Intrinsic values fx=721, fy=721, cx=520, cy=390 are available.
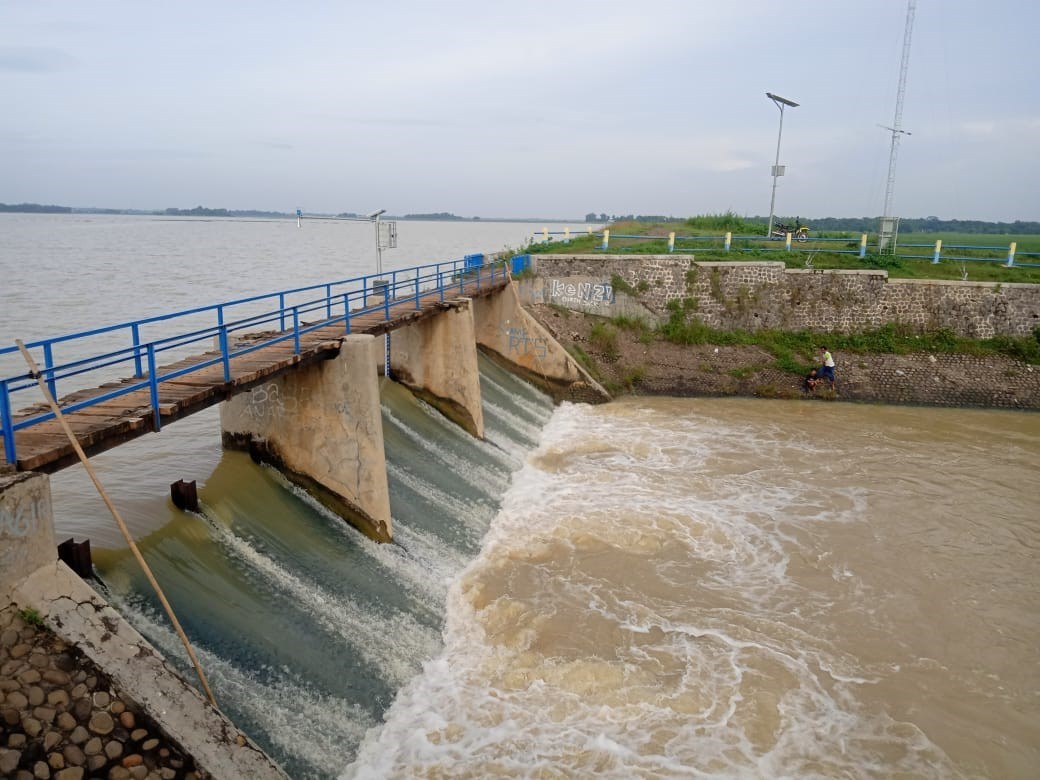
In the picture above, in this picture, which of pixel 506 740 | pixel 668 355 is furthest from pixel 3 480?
pixel 668 355

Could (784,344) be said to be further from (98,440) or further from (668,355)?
(98,440)

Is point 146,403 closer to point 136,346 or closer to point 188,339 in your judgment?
point 136,346

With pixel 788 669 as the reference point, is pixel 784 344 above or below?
above

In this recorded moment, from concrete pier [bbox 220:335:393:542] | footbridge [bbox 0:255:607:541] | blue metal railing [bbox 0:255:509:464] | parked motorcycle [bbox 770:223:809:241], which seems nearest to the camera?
blue metal railing [bbox 0:255:509:464]

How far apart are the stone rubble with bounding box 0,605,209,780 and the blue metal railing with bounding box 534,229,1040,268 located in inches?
1081

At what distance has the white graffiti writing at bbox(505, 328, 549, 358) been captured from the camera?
24.9m

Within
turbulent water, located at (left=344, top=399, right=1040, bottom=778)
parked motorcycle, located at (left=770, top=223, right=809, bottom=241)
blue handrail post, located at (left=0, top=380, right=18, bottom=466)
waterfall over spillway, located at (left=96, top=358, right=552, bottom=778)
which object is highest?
parked motorcycle, located at (left=770, top=223, right=809, bottom=241)

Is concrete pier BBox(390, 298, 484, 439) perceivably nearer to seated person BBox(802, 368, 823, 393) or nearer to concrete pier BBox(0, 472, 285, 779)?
concrete pier BBox(0, 472, 285, 779)

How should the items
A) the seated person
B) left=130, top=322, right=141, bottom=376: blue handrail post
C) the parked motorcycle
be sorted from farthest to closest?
1. the parked motorcycle
2. the seated person
3. left=130, top=322, right=141, bottom=376: blue handrail post

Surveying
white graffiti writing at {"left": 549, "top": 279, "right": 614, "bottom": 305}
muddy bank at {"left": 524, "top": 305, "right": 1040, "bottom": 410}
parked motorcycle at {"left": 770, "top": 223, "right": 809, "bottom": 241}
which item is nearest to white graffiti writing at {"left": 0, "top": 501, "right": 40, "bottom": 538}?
muddy bank at {"left": 524, "top": 305, "right": 1040, "bottom": 410}

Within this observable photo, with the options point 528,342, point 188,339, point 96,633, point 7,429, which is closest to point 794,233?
point 528,342

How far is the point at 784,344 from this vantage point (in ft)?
89.5

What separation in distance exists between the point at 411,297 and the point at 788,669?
11.9 m

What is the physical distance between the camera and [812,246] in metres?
34.6
